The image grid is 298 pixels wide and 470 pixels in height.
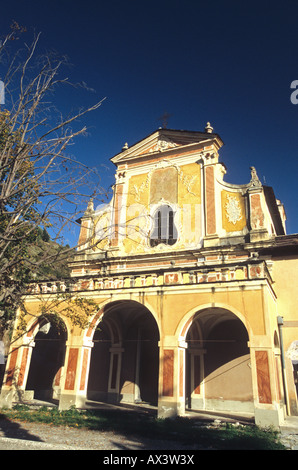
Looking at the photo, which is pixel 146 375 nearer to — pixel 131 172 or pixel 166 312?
pixel 166 312

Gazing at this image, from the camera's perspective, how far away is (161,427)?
388 inches

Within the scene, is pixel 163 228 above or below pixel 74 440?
above

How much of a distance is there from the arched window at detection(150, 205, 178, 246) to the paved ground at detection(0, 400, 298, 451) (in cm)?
952

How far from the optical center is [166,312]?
12680 millimetres

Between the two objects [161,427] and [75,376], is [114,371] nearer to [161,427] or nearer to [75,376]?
[75,376]

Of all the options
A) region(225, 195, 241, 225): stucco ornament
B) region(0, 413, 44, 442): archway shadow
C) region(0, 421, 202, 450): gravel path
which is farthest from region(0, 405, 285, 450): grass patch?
region(225, 195, 241, 225): stucco ornament

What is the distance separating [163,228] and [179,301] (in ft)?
19.3

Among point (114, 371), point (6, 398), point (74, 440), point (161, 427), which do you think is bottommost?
point (74, 440)

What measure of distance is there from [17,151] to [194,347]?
39.5 ft

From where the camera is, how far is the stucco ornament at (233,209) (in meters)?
16.3

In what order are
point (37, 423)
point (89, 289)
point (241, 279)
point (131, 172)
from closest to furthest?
point (37, 423) → point (241, 279) → point (89, 289) → point (131, 172)

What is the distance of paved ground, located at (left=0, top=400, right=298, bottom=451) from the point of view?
6986 mm

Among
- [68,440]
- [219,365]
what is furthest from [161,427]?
[219,365]
